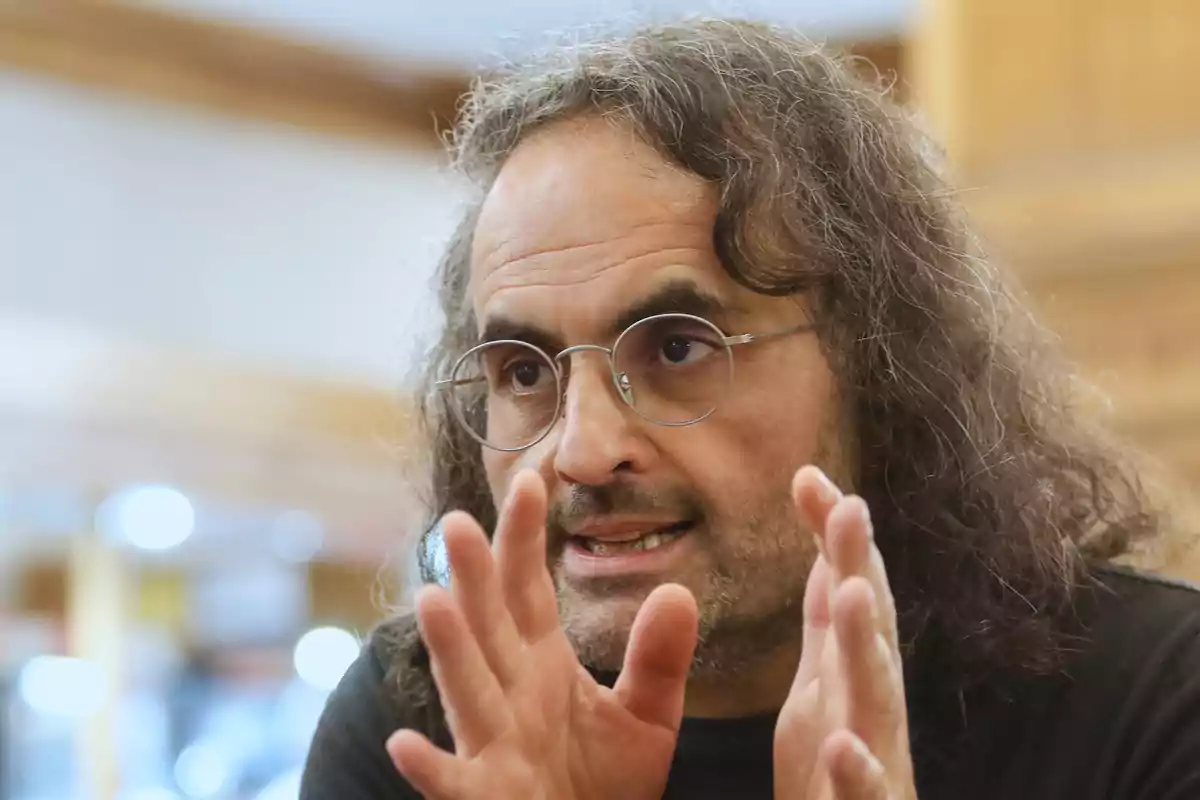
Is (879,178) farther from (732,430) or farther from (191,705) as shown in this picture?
(191,705)

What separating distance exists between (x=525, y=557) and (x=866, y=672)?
0.77 feet

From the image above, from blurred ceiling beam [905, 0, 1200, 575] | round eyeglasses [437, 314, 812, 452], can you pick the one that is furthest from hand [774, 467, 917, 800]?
blurred ceiling beam [905, 0, 1200, 575]

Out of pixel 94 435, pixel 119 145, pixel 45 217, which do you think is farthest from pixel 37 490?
pixel 119 145

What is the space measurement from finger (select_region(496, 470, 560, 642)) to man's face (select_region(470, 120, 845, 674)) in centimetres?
24

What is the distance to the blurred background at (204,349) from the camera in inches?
138

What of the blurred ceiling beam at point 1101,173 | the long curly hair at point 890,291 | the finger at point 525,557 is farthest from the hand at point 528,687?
the blurred ceiling beam at point 1101,173

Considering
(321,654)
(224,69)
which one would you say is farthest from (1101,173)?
(321,654)

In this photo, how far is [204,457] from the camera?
373 cm

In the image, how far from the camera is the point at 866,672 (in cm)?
80

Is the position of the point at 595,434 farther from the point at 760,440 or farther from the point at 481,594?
the point at 481,594

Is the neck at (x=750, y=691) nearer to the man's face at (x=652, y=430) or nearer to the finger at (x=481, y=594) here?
the man's face at (x=652, y=430)

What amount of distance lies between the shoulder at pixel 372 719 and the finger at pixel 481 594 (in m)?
0.46

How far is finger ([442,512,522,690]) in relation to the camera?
83 centimetres

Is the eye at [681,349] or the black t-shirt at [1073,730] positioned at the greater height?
the eye at [681,349]
